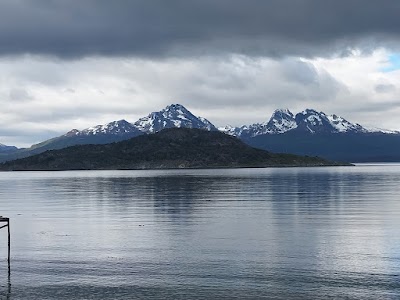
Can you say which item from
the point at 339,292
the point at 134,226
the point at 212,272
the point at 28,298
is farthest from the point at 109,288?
the point at 134,226

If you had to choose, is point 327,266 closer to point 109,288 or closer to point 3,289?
point 109,288

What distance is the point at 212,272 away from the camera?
50625 millimetres

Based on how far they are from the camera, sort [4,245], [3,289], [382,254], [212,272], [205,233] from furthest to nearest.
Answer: [205,233] < [4,245] < [382,254] < [212,272] < [3,289]

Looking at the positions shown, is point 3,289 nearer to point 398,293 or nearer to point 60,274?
point 60,274

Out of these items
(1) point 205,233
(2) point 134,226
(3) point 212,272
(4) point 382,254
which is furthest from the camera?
(2) point 134,226

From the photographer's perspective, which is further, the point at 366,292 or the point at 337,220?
the point at 337,220

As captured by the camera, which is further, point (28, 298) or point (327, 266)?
point (327, 266)

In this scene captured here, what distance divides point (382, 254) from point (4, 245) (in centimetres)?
4421

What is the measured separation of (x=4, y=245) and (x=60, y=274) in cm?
2196

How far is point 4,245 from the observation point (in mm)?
69562

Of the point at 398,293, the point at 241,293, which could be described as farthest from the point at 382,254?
the point at 241,293

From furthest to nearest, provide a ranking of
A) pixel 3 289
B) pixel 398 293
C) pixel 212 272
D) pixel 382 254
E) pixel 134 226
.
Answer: pixel 134 226
pixel 382 254
pixel 212 272
pixel 3 289
pixel 398 293

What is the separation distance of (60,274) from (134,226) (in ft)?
116

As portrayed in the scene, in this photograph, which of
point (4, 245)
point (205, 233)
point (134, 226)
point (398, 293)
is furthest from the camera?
point (134, 226)
